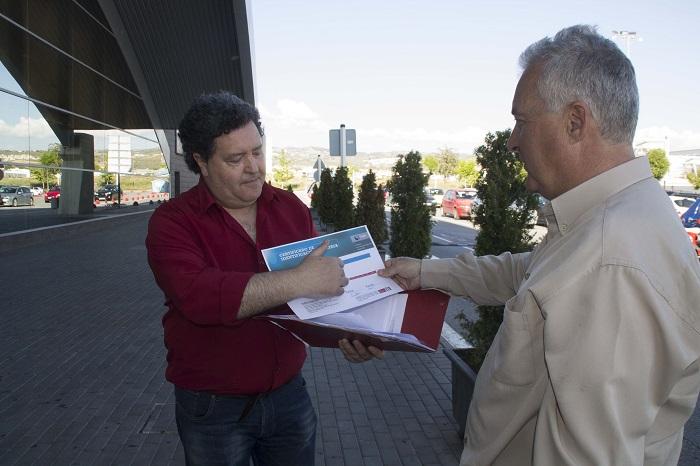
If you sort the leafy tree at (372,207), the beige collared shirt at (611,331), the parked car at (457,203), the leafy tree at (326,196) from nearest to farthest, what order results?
the beige collared shirt at (611,331) < the leafy tree at (372,207) < the leafy tree at (326,196) < the parked car at (457,203)

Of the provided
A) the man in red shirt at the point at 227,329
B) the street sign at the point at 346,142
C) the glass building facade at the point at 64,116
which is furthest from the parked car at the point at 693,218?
the glass building facade at the point at 64,116

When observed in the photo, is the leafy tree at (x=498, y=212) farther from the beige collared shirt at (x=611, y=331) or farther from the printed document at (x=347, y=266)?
the beige collared shirt at (x=611, y=331)

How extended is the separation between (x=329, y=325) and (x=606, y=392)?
0.80m

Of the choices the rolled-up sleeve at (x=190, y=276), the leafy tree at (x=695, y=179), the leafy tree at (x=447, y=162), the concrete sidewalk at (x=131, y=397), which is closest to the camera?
the rolled-up sleeve at (x=190, y=276)

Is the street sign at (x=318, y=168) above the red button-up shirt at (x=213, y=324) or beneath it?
above

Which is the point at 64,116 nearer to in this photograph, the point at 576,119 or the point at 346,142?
the point at 346,142

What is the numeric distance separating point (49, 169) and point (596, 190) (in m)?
16.6

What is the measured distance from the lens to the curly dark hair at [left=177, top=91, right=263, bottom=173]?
2016 millimetres

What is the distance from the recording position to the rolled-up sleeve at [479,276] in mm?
2100

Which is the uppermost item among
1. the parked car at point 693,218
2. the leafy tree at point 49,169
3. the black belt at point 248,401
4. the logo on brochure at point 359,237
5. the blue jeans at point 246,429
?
the leafy tree at point 49,169

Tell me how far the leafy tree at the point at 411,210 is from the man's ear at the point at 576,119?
7.27 m

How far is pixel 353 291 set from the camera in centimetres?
201

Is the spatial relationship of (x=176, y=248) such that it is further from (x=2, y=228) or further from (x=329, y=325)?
(x=2, y=228)

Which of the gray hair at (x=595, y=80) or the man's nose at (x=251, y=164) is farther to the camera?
the man's nose at (x=251, y=164)
